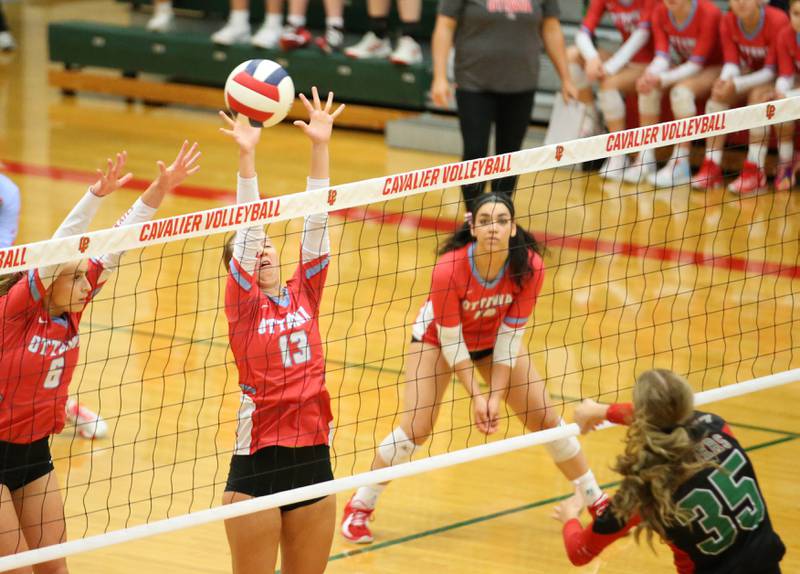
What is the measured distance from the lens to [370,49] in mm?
12531

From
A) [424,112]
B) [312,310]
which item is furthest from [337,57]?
[312,310]

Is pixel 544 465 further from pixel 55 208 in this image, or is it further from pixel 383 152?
pixel 383 152

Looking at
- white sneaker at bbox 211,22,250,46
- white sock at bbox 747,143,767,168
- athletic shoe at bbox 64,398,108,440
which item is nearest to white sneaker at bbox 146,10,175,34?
white sneaker at bbox 211,22,250,46

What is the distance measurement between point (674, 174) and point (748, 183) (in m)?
0.65

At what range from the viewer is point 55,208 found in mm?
9766

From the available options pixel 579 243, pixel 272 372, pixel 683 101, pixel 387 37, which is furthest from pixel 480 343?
pixel 387 37

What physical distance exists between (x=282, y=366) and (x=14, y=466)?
975 mm

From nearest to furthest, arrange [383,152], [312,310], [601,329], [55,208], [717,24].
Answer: [312,310]
[601,329]
[55,208]
[717,24]
[383,152]

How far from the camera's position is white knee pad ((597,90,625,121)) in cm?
1094

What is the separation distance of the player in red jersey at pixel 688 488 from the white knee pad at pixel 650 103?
7411 millimetres

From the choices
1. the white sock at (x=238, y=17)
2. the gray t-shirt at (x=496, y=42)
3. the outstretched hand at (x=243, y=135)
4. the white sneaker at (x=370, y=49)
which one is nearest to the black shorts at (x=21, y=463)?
the outstretched hand at (x=243, y=135)

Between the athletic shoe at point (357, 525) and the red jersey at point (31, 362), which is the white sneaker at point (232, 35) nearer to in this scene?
the athletic shoe at point (357, 525)

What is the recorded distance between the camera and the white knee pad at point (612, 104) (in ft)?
35.9

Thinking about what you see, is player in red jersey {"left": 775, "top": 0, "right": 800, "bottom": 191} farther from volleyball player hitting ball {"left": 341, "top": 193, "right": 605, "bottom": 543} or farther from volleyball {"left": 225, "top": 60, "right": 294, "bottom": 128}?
volleyball {"left": 225, "top": 60, "right": 294, "bottom": 128}
